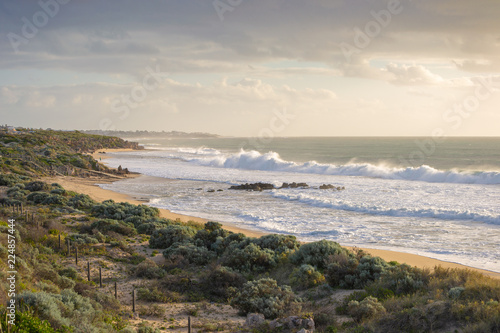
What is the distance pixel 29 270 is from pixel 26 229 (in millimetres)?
5234

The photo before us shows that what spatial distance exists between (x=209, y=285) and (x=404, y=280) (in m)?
5.29

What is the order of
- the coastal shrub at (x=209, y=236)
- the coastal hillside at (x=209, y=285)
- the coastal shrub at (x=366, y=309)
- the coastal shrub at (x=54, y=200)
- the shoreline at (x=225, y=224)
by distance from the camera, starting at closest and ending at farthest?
1. the coastal hillside at (x=209, y=285)
2. the coastal shrub at (x=366, y=309)
3. the shoreline at (x=225, y=224)
4. the coastal shrub at (x=209, y=236)
5. the coastal shrub at (x=54, y=200)

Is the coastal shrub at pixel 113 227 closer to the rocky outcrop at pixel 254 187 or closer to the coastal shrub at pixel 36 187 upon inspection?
the coastal shrub at pixel 36 187

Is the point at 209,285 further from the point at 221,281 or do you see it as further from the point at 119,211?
the point at 119,211

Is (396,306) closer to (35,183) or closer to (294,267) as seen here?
(294,267)

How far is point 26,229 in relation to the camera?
1283cm

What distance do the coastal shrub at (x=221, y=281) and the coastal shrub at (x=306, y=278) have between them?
4.92 feet

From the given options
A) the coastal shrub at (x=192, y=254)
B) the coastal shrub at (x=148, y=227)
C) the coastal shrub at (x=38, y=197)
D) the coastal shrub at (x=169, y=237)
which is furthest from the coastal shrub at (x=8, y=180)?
the coastal shrub at (x=192, y=254)

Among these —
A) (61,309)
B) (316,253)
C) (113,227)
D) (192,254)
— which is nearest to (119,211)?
(113,227)

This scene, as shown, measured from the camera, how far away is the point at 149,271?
37.1 feet

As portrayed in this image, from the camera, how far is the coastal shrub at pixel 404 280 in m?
8.66

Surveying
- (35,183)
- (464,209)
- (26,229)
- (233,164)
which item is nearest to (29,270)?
(26,229)

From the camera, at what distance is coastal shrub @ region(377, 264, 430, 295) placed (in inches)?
341

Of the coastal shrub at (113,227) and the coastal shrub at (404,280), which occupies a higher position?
the coastal shrub at (404,280)
